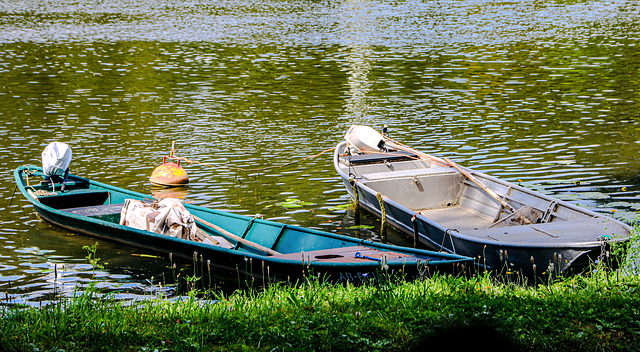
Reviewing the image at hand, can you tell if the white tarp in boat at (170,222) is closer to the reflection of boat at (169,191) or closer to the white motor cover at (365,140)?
the reflection of boat at (169,191)

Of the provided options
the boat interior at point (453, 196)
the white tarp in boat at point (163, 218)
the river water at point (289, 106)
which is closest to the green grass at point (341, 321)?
the river water at point (289, 106)

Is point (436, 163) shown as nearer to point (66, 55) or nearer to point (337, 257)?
point (337, 257)

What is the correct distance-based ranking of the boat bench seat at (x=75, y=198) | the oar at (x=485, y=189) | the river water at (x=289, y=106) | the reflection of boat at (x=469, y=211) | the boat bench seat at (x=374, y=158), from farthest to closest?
the boat bench seat at (x=374, y=158) < the river water at (x=289, y=106) < the boat bench seat at (x=75, y=198) < the oar at (x=485, y=189) < the reflection of boat at (x=469, y=211)

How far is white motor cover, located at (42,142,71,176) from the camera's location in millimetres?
15102

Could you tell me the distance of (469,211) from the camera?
14.7 meters

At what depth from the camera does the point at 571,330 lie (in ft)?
21.5

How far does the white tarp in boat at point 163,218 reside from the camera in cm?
1256

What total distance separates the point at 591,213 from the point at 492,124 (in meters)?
12.5

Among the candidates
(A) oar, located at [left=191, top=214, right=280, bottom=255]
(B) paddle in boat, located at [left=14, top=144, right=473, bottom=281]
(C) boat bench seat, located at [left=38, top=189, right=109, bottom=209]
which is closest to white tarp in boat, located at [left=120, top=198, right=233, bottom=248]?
(B) paddle in boat, located at [left=14, top=144, right=473, bottom=281]

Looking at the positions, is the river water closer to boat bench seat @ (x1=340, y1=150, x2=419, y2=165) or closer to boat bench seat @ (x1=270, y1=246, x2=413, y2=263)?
boat bench seat @ (x1=340, y1=150, x2=419, y2=165)

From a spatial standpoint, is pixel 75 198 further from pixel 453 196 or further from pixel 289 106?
pixel 289 106

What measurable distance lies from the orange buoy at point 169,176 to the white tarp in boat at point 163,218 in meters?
3.83

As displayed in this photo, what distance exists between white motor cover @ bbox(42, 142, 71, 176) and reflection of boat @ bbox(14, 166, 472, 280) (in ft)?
1.72

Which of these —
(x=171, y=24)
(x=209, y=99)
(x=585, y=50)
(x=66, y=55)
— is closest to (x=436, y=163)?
(x=209, y=99)
